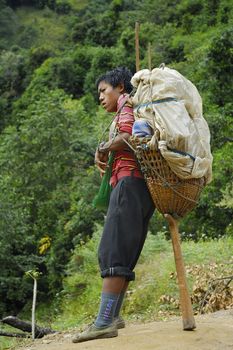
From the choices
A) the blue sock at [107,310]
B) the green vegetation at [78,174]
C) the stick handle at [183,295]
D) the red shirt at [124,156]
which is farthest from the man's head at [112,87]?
the green vegetation at [78,174]

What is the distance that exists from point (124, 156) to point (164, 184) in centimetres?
32

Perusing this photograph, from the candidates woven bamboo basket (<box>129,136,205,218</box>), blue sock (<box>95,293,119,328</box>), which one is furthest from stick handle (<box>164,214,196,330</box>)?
blue sock (<box>95,293,119,328</box>)

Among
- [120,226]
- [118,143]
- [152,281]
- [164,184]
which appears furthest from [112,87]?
[152,281]

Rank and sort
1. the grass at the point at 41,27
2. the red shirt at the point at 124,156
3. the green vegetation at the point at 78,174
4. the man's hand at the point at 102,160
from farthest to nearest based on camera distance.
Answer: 1. the grass at the point at 41,27
2. the green vegetation at the point at 78,174
3. the man's hand at the point at 102,160
4. the red shirt at the point at 124,156

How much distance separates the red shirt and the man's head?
0.44ft

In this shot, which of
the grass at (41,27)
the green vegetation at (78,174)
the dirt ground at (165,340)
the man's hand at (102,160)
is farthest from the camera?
the grass at (41,27)

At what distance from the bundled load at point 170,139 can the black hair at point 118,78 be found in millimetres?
236

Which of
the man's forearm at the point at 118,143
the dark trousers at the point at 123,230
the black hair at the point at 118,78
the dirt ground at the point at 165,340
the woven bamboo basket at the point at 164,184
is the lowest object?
the dirt ground at the point at 165,340

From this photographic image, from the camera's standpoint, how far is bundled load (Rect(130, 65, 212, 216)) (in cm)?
358

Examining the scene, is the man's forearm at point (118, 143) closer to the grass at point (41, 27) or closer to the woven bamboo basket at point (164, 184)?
the woven bamboo basket at point (164, 184)

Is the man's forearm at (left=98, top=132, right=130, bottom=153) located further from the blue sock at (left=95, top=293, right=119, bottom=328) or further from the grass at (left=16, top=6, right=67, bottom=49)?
the grass at (left=16, top=6, right=67, bottom=49)

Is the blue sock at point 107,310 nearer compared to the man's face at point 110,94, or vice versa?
the blue sock at point 107,310

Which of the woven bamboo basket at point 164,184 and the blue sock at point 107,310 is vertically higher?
the woven bamboo basket at point 164,184

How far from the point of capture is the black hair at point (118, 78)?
4.02 meters
